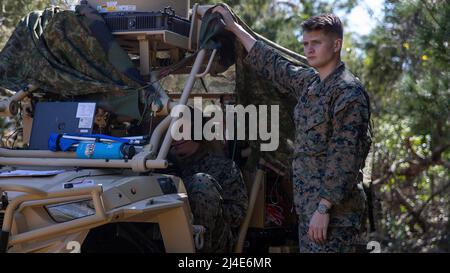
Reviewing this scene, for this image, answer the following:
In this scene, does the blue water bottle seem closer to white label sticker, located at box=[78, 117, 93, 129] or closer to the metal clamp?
white label sticker, located at box=[78, 117, 93, 129]

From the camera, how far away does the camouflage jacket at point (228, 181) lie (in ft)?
18.0

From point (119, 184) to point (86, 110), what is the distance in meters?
0.89

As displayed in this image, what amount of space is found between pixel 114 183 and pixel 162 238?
0.58m

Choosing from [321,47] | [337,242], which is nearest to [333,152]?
[337,242]

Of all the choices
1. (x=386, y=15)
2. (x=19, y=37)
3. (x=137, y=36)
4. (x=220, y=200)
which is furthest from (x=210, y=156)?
(x=386, y=15)

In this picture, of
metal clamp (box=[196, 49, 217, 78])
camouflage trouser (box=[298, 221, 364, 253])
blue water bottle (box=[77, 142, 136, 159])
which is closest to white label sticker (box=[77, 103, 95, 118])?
blue water bottle (box=[77, 142, 136, 159])

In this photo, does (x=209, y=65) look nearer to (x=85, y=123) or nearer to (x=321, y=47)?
(x=85, y=123)

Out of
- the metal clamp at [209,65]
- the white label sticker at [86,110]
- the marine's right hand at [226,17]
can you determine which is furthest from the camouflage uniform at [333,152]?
the white label sticker at [86,110]

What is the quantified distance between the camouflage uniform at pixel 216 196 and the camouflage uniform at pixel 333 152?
75cm

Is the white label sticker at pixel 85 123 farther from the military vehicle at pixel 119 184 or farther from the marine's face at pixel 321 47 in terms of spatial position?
the marine's face at pixel 321 47

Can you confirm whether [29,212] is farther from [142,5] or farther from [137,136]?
[142,5]

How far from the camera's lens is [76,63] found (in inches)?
216

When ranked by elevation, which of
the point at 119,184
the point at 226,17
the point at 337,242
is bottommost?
the point at 337,242

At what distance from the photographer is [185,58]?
5.70 metres
